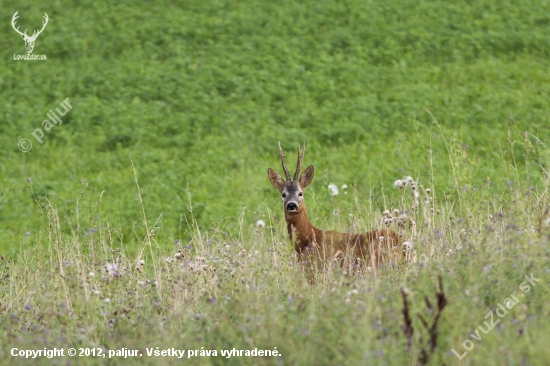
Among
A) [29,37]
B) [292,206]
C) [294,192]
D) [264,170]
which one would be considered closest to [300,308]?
[292,206]

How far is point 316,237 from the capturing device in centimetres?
799

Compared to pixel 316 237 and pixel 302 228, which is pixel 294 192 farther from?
pixel 316 237

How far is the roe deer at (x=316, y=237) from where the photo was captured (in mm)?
7227

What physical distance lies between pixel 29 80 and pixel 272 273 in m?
13.5

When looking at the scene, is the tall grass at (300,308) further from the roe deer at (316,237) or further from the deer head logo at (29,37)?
the deer head logo at (29,37)

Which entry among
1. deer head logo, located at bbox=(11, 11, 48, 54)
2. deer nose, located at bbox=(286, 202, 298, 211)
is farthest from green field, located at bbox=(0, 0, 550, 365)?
deer nose, located at bbox=(286, 202, 298, 211)

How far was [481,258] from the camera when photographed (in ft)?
17.3

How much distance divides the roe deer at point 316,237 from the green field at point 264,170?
0.24 meters

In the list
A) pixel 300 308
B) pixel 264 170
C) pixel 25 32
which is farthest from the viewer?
pixel 25 32

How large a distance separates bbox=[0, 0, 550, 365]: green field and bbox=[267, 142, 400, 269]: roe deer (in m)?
0.24

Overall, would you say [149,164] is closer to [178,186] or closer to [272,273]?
[178,186]

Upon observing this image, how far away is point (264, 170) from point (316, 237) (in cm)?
593

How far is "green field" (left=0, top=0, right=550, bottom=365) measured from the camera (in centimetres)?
493

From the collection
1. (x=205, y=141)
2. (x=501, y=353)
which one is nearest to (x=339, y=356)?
(x=501, y=353)
